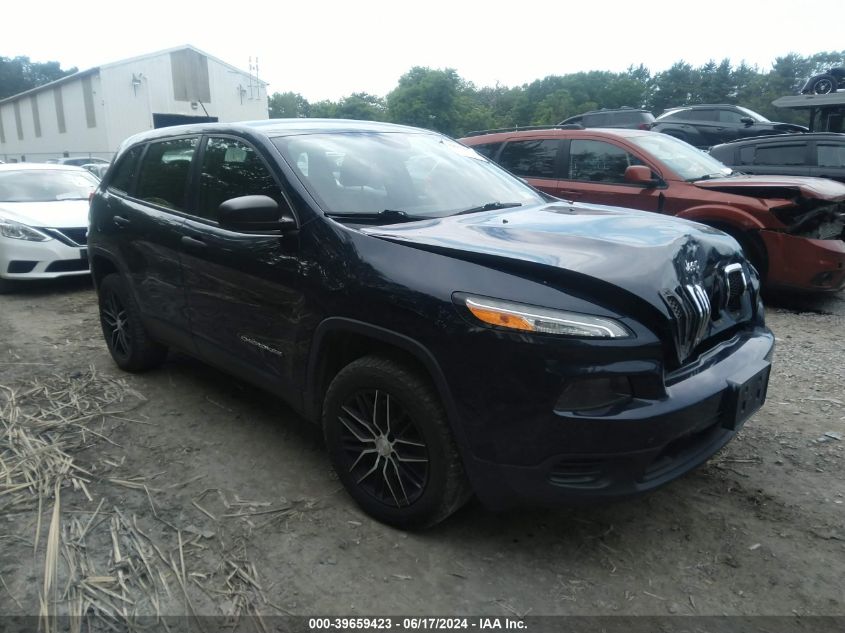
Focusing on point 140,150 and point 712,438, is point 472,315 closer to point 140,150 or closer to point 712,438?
point 712,438

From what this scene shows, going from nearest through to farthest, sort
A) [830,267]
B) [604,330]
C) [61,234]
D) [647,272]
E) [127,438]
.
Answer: [604,330]
[647,272]
[127,438]
[830,267]
[61,234]

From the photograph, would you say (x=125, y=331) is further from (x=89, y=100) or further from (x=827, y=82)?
(x=89, y=100)

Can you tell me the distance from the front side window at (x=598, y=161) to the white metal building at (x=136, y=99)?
2952 cm

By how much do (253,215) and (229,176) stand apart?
0.74 metres

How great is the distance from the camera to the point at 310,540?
2.62 meters

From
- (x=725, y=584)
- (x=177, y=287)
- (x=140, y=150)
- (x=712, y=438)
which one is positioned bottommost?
(x=725, y=584)

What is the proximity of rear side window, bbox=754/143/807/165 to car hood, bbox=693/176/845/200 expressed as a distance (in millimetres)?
2811

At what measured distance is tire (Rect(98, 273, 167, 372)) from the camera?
425cm

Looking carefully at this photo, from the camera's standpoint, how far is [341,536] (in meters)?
2.64

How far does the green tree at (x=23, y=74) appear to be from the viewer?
80.0m

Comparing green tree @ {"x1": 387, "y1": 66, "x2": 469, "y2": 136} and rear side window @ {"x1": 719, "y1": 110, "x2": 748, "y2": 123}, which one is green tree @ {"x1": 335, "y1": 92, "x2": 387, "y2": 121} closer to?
green tree @ {"x1": 387, "y1": 66, "x2": 469, "y2": 136}

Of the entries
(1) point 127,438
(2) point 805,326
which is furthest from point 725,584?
(2) point 805,326

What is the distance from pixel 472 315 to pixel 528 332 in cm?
21

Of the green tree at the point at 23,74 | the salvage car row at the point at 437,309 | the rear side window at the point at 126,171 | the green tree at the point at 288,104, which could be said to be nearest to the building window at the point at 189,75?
the rear side window at the point at 126,171
